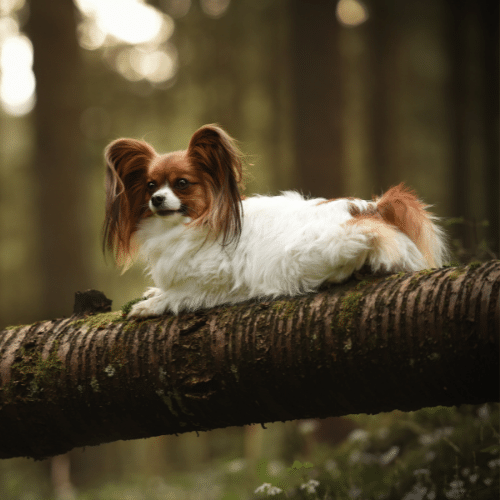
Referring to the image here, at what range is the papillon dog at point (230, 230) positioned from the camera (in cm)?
274

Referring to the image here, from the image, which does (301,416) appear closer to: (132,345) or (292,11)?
(132,345)

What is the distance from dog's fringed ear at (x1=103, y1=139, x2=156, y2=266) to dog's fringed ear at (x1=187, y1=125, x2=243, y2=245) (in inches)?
16.5

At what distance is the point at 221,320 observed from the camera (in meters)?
2.77

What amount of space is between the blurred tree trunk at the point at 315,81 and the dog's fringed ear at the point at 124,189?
4.27 meters

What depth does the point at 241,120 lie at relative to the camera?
10.9 meters

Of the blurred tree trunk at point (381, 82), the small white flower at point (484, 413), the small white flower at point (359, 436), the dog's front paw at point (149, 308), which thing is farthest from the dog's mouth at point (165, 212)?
the blurred tree trunk at point (381, 82)

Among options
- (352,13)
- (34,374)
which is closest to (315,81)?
(352,13)

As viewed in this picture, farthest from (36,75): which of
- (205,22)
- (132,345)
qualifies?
(132,345)

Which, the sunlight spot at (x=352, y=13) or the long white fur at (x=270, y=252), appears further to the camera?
the sunlight spot at (x=352, y=13)

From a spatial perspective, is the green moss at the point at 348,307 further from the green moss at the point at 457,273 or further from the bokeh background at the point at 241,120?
the bokeh background at the point at 241,120

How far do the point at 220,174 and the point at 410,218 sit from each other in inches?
47.4

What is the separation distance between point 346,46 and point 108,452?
10.0m

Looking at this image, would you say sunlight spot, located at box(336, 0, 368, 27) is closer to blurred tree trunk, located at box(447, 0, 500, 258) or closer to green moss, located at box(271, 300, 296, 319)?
blurred tree trunk, located at box(447, 0, 500, 258)

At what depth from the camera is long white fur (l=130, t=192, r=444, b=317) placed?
2.69 m
